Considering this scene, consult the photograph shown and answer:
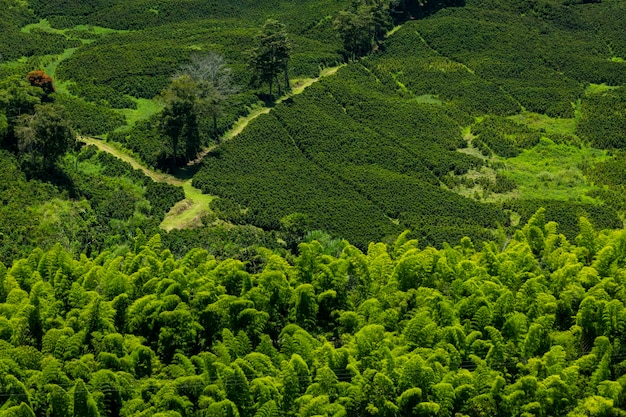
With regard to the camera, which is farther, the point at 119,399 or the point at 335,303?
the point at 335,303

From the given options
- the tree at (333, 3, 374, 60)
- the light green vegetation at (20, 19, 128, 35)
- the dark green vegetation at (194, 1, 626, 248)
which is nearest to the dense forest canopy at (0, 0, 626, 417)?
the dark green vegetation at (194, 1, 626, 248)

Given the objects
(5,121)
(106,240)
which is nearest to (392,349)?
(106,240)

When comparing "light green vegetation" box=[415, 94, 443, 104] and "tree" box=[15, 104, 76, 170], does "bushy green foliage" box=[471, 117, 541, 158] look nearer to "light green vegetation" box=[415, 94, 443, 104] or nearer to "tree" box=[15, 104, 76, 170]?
"light green vegetation" box=[415, 94, 443, 104]

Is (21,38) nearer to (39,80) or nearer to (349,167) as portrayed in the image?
(39,80)

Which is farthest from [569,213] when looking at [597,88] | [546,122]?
[597,88]

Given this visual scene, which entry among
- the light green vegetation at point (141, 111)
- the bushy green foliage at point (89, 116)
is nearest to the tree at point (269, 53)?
the light green vegetation at point (141, 111)

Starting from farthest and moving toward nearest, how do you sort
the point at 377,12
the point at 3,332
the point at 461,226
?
1. the point at 377,12
2. the point at 461,226
3. the point at 3,332

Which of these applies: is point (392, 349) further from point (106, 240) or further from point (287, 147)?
point (287, 147)
